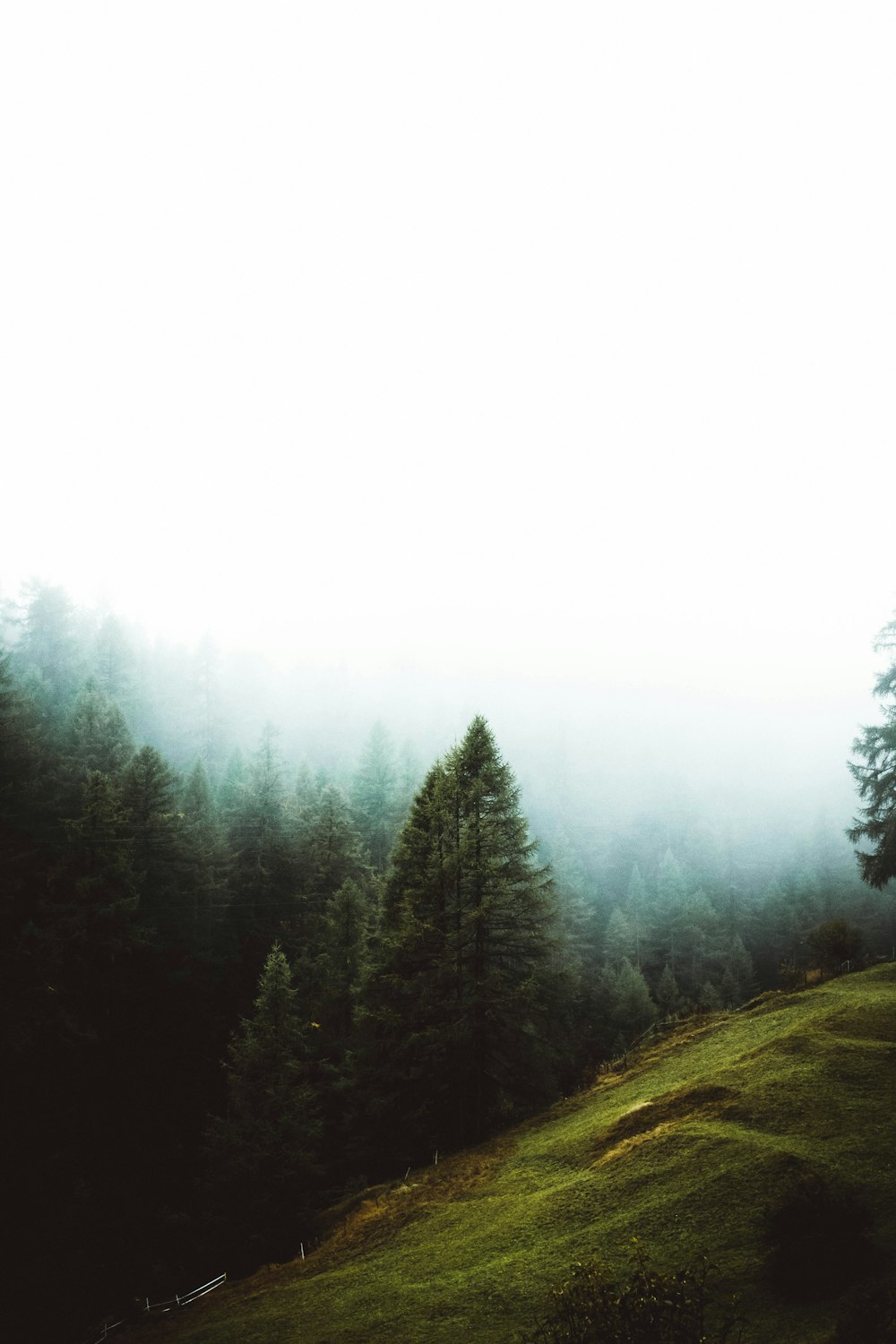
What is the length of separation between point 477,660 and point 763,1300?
129 meters

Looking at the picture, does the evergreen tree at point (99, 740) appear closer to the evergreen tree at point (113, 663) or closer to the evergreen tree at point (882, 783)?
the evergreen tree at point (113, 663)

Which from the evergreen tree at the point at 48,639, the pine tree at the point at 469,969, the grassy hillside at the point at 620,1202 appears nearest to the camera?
the grassy hillside at the point at 620,1202

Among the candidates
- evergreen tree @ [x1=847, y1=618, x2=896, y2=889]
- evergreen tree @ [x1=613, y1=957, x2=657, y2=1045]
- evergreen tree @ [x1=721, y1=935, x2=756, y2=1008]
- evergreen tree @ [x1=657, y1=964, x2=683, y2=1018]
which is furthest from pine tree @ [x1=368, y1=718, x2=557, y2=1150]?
evergreen tree @ [x1=721, y1=935, x2=756, y2=1008]

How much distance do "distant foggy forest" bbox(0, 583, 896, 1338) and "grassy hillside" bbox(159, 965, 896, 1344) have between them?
4.67 metres

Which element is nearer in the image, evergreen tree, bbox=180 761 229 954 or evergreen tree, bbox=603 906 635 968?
evergreen tree, bbox=180 761 229 954

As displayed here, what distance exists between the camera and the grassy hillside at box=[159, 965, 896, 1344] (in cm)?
864

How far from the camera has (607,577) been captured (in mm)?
184750

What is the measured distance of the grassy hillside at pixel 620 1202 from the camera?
340 inches

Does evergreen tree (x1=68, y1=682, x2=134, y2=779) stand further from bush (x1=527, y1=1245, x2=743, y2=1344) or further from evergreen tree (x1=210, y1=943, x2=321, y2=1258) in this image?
bush (x1=527, y1=1245, x2=743, y2=1344)

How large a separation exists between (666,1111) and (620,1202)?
3.49 metres

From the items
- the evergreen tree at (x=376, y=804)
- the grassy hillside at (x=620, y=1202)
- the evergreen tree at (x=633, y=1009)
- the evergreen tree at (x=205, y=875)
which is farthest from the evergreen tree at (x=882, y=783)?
the evergreen tree at (x=205, y=875)

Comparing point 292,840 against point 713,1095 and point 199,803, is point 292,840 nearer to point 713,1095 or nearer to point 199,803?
point 199,803

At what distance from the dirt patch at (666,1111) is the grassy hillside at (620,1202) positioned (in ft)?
0.16

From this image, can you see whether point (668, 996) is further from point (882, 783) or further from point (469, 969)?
point (469, 969)
